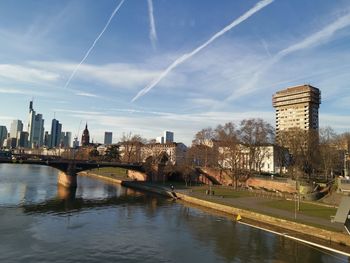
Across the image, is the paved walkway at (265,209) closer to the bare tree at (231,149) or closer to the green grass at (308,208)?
the green grass at (308,208)

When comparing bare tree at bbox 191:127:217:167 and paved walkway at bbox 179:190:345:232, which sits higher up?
bare tree at bbox 191:127:217:167

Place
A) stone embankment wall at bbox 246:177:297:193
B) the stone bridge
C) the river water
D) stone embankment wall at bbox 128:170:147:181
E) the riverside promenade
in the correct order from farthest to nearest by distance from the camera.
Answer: stone embankment wall at bbox 128:170:147:181 < the stone bridge < stone embankment wall at bbox 246:177:297:193 < the riverside promenade < the river water

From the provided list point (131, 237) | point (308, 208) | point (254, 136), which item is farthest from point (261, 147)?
point (131, 237)

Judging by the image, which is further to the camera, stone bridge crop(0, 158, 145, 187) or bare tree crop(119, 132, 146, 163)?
bare tree crop(119, 132, 146, 163)

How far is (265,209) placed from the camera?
1997 inches

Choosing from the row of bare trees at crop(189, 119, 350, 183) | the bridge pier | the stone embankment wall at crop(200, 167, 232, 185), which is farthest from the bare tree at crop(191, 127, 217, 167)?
the bridge pier

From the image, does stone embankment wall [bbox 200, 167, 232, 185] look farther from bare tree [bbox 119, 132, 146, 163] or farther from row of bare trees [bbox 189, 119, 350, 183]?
bare tree [bbox 119, 132, 146, 163]

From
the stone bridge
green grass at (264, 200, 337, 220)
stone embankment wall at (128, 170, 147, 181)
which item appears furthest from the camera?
stone embankment wall at (128, 170, 147, 181)

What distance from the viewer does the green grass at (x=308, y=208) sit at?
153ft

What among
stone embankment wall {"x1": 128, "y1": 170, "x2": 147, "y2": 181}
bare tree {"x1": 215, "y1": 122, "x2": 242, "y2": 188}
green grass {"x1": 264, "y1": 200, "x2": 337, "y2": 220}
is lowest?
green grass {"x1": 264, "y1": 200, "x2": 337, "y2": 220}

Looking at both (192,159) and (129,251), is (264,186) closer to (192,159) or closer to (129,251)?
(192,159)

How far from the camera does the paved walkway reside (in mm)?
40344

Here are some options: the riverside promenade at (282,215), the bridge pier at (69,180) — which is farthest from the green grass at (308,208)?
the bridge pier at (69,180)

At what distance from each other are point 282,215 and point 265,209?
4.94 meters
